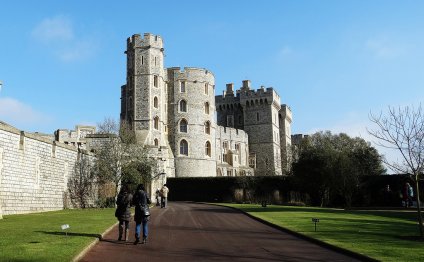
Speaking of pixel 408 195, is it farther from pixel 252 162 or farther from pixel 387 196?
pixel 252 162

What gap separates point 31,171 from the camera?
25.5 meters

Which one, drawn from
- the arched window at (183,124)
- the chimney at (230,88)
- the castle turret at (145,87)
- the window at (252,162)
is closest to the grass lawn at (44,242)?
the castle turret at (145,87)

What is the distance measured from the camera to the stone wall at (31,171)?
2295cm

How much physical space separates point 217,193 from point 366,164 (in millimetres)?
18163

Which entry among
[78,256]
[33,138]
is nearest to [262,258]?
[78,256]

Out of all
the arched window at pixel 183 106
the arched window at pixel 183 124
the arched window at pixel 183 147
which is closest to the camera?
the arched window at pixel 183 147

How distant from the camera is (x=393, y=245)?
12477 millimetres

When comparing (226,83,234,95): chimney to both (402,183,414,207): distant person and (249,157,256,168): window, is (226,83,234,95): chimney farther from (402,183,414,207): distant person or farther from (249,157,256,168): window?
(402,183,414,207): distant person

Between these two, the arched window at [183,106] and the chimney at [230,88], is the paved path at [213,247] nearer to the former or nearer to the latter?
the arched window at [183,106]

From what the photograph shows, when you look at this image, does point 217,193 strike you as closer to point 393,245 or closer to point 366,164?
point 366,164

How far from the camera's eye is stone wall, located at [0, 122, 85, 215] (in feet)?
75.3

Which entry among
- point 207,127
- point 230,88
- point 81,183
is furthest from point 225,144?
point 81,183

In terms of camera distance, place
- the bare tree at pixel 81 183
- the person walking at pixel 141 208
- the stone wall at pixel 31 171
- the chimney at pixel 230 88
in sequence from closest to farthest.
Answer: the person walking at pixel 141 208
the stone wall at pixel 31 171
the bare tree at pixel 81 183
the chimney at pixel 230 88

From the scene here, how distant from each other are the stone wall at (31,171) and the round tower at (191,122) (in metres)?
31.8
